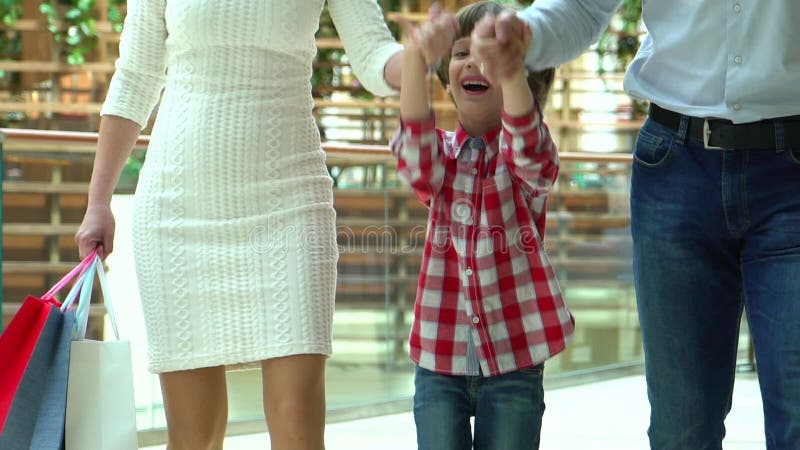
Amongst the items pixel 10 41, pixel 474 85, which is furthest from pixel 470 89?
pixel 10 41

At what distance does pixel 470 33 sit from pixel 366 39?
0.63ft

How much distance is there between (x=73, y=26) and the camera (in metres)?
7.82

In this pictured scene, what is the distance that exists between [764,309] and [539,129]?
0.39 m

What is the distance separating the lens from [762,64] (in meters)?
1.44

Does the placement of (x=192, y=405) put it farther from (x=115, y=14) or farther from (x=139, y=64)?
(x=115, y=14)

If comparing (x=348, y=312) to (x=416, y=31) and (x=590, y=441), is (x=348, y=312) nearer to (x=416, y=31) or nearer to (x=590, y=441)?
(x=590, y=441)

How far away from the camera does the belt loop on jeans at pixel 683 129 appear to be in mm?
1526

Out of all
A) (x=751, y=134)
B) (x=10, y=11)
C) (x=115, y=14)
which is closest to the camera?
(x=751, y=134)

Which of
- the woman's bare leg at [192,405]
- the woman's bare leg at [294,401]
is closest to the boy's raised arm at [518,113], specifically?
the woman's bare leg at [294,401]

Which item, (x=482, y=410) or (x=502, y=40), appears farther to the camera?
(x=482, y=410)

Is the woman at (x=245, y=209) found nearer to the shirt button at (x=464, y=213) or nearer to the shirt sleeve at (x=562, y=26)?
the shirt button at (x=464, y=213)

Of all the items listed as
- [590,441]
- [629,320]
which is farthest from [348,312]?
[629,320]

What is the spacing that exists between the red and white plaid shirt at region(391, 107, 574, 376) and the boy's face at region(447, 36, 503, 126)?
1.4 inches

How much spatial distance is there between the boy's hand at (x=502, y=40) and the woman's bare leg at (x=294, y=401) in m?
0.60
